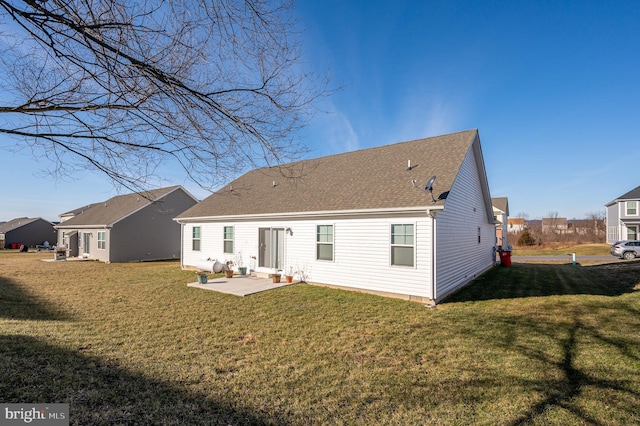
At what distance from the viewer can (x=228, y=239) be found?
548 inches

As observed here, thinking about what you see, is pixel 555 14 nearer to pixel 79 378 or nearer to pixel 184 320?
pixel 184 320

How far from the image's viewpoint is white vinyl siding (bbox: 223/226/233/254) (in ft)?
45.3

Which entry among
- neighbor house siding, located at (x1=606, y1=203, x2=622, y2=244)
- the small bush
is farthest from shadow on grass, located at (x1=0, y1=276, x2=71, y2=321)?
neighbor house siding, located at (x1=606, y1=203, x2=622, y2=244)

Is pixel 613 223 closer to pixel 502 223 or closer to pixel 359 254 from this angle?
pixel 502 223

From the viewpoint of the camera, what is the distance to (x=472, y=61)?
9.82 metres

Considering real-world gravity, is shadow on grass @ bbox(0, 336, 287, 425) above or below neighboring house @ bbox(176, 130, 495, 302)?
below

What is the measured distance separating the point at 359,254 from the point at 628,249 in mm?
24617

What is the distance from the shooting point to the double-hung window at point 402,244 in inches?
342

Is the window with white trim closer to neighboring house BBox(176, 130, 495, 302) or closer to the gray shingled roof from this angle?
neighboring house BBox(176, 130, 495, 302)

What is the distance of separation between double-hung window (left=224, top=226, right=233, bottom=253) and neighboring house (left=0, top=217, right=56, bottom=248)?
132ft

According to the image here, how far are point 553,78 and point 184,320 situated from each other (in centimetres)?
1380

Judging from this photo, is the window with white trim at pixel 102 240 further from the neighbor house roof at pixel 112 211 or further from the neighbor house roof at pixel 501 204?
the neighbor house roof at pixel 501 204

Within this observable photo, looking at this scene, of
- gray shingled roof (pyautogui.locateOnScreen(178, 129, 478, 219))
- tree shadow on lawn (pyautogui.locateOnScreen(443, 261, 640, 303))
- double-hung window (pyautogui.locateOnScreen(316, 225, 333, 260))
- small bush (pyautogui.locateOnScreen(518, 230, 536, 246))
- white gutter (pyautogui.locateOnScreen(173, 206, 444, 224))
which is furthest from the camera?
small bush (pyautogui.locateOnScreen(518, 230, 536, 246))

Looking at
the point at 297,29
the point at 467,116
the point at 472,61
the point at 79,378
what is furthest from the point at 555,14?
the point at 79,378
